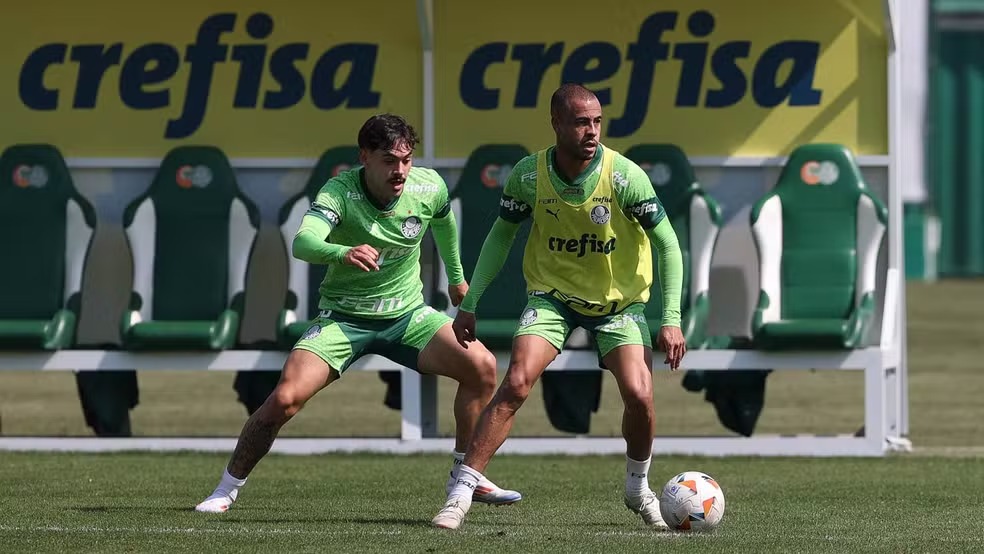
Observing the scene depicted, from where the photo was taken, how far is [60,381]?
1947 cm

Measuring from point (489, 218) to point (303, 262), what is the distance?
1370 mm

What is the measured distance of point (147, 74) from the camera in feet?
47.3

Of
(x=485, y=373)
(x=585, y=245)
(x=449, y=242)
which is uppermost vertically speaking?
(x=449, y=242)

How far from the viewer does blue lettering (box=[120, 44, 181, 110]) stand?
568 inches

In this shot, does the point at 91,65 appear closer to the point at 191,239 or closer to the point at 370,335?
the point at 191,239

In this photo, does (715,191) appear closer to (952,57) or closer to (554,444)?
(554,444)

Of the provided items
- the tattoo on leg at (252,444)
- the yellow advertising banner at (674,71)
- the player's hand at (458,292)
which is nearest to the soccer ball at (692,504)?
the player's hand at (458,292)

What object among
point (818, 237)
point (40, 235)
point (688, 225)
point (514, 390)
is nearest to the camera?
point (514, 390)

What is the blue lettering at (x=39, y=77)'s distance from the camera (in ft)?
47.6

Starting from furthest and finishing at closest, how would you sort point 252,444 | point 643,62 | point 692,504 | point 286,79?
point 286,79
point 643,62
point 252,444
point 692,504

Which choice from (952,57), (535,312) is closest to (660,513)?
(535,312)

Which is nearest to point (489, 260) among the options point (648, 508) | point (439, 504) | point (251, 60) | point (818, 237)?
point (648, 508)

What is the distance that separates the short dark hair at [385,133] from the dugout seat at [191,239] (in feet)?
16.5

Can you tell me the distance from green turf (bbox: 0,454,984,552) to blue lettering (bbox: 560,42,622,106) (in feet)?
9.57
